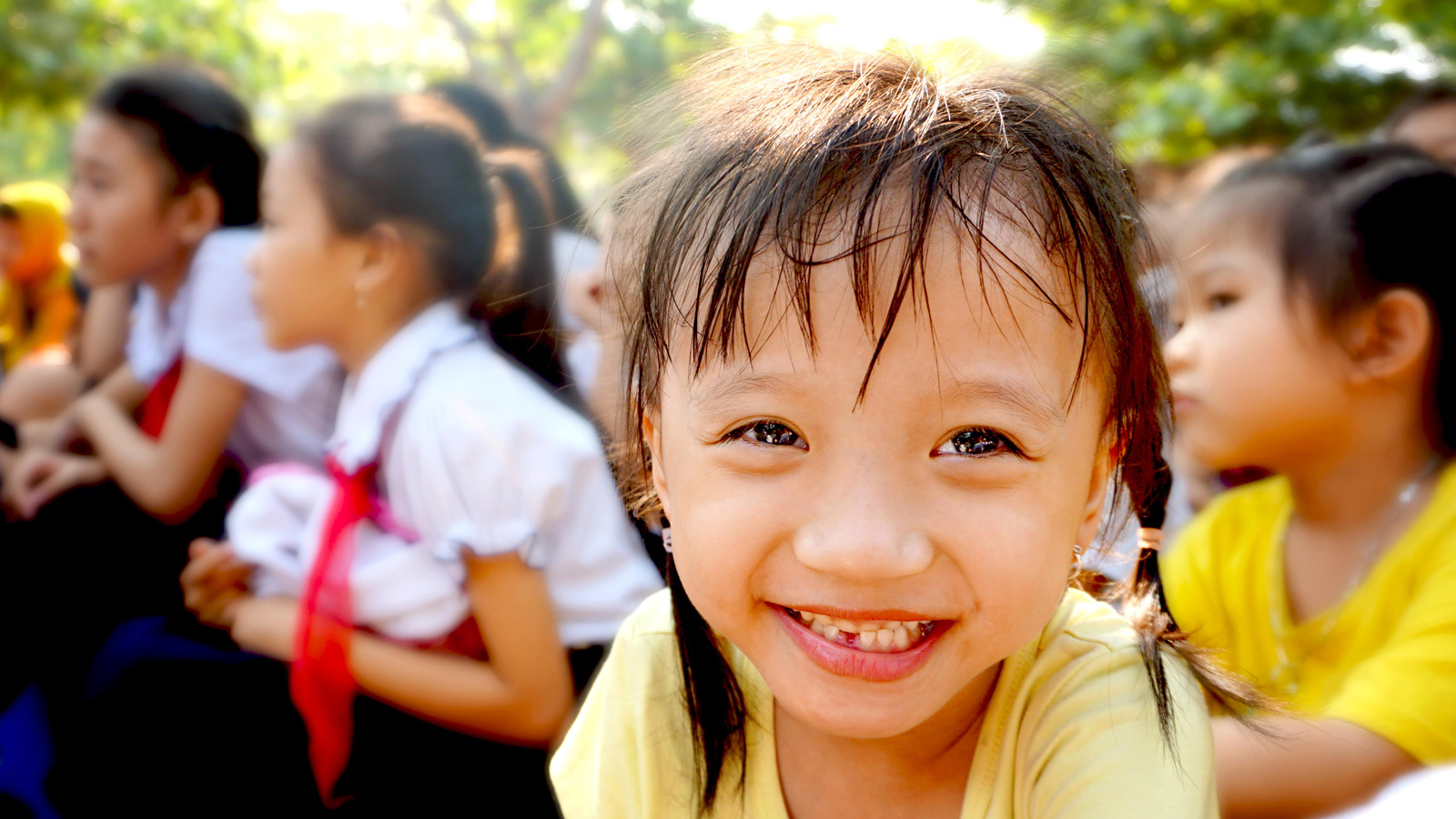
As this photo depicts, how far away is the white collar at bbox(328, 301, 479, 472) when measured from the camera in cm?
190

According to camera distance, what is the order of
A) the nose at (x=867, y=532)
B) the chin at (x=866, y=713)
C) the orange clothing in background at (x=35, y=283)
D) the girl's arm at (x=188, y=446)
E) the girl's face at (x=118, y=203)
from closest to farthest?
the nose at (x=867, y=532)
the chin at (x=866, y=713)
the girl's arm at (x=188, y=446)
the girl's face at (x=118, y=203)
the orange clothing in background at (x=35, y=283)

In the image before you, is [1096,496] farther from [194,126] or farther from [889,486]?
[194,126]

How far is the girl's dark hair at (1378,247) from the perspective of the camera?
184 centimetres

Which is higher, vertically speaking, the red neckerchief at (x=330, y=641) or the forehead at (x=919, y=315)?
the forehead at (x=919, y=315)

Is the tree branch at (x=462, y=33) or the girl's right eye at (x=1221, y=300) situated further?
the tree branch at (x=462, y=33)

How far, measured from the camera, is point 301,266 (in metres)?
2.10

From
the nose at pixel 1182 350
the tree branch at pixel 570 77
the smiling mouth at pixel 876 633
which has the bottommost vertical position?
the smiling mouth at pixel 876 633

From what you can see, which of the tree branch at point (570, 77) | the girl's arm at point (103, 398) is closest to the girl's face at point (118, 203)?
the girl's arm at point (103, 398)

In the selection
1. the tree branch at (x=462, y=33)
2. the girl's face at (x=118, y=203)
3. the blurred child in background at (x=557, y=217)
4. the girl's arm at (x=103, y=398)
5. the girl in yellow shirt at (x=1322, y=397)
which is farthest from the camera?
the tree branch at (x=462, y=33)

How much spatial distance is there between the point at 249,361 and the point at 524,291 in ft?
2.53

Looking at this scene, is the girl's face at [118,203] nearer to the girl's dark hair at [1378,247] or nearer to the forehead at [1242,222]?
the forehead at [1242,222]

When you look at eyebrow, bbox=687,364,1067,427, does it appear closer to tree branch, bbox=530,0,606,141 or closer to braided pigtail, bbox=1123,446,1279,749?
braided pigtail, bbox=1123,446,1279,749

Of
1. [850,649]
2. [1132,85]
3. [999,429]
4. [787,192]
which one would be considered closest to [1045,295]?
[999,429]

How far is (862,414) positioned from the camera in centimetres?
93
